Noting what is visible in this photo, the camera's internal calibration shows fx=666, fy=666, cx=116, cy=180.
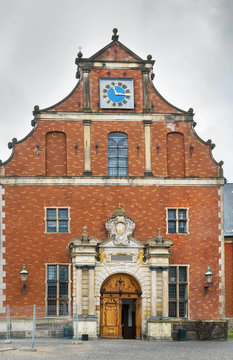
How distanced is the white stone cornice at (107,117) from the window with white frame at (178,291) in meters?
7.57

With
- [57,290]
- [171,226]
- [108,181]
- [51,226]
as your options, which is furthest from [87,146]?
[57,290]

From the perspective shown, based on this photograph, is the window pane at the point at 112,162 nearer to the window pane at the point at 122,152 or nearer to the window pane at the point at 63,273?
the window pane at the point at 122,152

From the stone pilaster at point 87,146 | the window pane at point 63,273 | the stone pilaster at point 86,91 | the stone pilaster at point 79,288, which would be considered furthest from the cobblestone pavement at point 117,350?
the stone pilaster at point 86,91

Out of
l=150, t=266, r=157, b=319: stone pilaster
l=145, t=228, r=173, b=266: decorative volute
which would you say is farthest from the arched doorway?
l=145, t=228, r=173, b=266: decorative volute

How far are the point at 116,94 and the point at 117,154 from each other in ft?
10.2

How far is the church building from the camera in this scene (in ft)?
104

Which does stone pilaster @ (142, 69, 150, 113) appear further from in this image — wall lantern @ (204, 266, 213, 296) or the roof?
wall lantern @ (204, 266, 213, 296)

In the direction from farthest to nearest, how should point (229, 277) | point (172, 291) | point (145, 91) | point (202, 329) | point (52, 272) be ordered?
point (229, 277) → point (145, 91) → point (172, 291) → point (52, 272) → point (202, 329)

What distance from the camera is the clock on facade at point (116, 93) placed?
3397 cm

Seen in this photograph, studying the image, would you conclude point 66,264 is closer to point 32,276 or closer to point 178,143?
point 32,276

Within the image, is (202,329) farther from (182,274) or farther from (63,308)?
(63,308)

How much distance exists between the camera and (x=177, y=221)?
33188 mm

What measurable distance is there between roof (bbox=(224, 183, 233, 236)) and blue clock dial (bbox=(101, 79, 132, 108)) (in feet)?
30.7

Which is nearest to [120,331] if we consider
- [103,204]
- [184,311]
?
[184,311]
